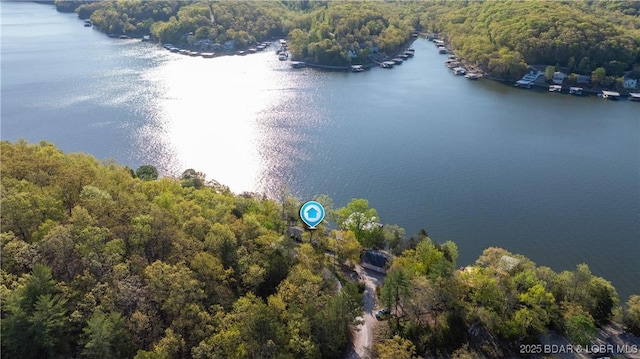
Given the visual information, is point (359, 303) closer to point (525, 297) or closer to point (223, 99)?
point (525, 297)

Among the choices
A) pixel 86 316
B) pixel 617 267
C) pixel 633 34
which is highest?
pixel 633 34

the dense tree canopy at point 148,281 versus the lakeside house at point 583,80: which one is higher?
the lakeside house at point 583,80

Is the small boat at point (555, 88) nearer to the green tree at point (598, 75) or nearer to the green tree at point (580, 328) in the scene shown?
the green tree at point (598, 75)


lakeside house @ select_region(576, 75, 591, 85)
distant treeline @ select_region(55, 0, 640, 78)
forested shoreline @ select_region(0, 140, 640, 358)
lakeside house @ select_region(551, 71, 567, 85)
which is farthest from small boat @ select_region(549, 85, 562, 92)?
forested shoreline @ select_region(0, 140, 640, 358)

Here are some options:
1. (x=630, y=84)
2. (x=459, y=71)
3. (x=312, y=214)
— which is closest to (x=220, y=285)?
(x=312, y=214)

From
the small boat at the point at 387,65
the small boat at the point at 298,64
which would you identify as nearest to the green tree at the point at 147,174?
the small boat at the point at 298,64

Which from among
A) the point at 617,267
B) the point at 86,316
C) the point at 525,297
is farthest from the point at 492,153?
the point at 86,316
